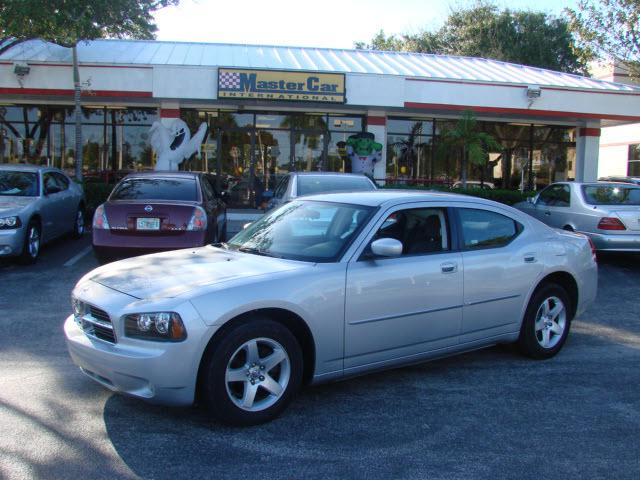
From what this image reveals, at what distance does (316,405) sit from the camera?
448 cm

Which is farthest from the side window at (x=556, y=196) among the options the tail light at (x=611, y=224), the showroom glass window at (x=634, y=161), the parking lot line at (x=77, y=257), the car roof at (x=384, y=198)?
the showroom glass window at (x=634, y=161)

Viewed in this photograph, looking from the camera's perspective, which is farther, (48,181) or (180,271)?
(48,181)

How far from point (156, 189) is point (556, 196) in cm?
744

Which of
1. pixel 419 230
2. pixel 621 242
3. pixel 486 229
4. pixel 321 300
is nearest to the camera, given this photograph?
pixel 321 300

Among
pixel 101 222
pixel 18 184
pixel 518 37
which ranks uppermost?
pixel 518 37

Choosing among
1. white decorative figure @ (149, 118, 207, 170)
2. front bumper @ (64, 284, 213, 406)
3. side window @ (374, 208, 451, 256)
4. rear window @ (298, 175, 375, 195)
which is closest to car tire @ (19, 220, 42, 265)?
rear window @ (298, 175, 375, 195)

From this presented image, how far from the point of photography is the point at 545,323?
5.69 meters

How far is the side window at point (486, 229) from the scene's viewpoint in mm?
5234

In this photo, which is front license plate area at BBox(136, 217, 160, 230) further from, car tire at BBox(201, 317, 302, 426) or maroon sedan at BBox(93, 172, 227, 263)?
car tire at BBox(201, 317, 302, 426)

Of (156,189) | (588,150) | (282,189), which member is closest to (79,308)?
(156,189)

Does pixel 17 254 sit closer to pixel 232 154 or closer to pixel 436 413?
pixel 436 413

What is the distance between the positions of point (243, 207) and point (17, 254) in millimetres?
9274

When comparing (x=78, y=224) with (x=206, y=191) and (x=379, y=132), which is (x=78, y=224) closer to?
(x=206, y=191)

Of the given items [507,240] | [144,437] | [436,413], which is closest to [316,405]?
[436,413]
